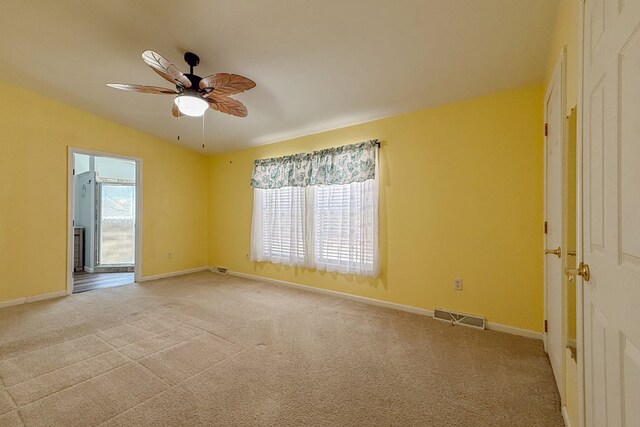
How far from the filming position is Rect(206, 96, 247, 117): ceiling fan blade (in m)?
2.51

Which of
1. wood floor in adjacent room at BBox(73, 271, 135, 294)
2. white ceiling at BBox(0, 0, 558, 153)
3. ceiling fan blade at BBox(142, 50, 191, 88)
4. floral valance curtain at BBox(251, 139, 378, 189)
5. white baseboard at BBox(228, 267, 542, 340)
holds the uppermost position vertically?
white ceiling at BBox(0, 0, 558, 153)

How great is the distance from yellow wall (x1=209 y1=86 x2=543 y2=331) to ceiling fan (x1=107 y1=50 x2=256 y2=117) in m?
1.83

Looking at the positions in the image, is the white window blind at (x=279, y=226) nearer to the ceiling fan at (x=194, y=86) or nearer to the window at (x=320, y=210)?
the window at (x=320, y=210)

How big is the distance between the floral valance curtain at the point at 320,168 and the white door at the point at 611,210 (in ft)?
7.97

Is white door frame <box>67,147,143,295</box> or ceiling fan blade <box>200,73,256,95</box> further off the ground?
ceiling fan blade <box>200,73,256,95</box>

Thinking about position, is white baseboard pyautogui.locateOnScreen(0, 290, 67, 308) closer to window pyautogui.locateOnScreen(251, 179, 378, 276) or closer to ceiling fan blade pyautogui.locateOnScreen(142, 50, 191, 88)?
window pyautogui.locateOnScreen(251, 179, 378, 276)

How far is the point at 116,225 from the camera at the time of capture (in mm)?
5891

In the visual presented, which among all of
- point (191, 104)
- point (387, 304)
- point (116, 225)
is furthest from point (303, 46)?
point (116, 225)

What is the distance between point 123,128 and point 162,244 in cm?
204

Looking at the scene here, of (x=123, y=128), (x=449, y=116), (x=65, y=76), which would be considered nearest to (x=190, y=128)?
(x=123, y=128)

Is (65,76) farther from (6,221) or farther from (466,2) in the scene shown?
(466,2)

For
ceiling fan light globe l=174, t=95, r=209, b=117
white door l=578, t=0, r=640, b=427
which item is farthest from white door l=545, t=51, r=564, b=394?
ceiling fan light globe l=174, t=95, r=209, b=117

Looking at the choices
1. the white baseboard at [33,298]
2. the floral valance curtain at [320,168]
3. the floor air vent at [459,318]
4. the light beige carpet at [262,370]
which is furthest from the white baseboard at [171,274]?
the floor air vent at [459,318]

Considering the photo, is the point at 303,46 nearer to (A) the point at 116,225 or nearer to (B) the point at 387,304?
(B) the point at 387,304
